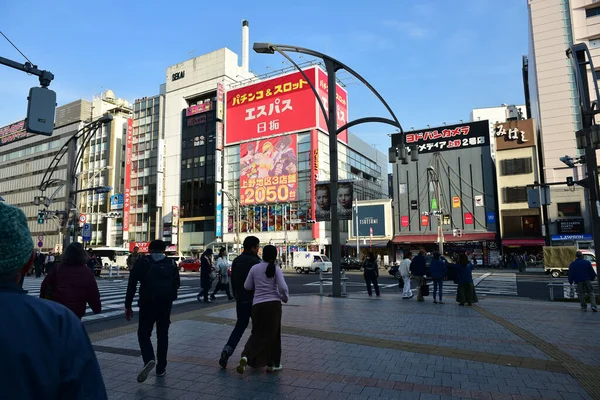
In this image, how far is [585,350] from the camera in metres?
6.65

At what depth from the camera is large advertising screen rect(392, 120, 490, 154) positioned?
4366 centimetres

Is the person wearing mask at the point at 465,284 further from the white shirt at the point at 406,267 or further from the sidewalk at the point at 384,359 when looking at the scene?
the sidewalk at the point at 384,359

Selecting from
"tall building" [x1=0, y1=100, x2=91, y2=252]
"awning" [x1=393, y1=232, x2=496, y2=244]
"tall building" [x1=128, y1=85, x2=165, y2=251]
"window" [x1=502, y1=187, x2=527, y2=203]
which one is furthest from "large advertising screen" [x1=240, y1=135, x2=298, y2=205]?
"tall building" [x1=0, y1=100, x2=91, y2=252]

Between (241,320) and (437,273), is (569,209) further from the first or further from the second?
(241,320)

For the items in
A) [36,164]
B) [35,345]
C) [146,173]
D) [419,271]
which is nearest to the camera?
[35,345]

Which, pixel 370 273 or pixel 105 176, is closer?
pixel 370 273

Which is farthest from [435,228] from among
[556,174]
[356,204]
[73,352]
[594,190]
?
[73,352]

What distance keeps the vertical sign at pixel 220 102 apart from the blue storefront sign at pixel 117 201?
2365 centimetres

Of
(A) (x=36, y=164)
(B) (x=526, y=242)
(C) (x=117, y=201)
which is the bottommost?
(B) (x=526, y=242)

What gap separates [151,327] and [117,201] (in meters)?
67.8

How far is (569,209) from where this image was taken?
130 ft

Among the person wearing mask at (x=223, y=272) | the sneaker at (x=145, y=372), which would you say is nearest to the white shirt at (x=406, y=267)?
the person wearing mask at (x=223, y=272)

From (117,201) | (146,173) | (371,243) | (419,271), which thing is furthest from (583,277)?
(117,201)

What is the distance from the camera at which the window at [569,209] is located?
39.3 meters
